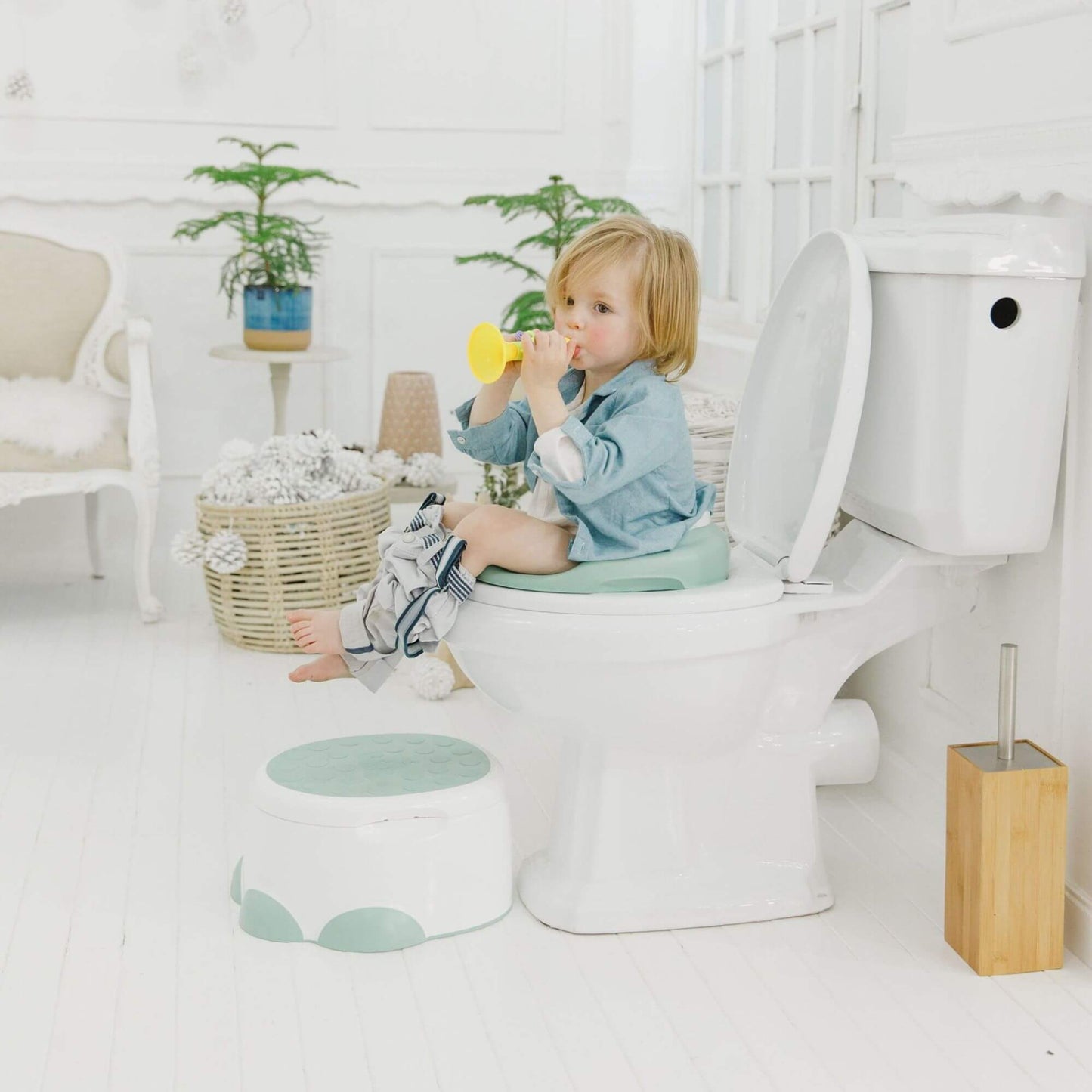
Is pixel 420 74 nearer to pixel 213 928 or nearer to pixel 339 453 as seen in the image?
pixel 339 453

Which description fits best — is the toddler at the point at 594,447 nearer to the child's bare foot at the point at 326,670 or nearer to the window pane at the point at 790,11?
the child's bare foot at the point at 326,670

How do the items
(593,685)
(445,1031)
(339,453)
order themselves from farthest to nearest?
(339,453) → (593,685) → (445,1031)

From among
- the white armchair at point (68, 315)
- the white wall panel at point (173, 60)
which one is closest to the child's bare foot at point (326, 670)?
the white armchair at point (68, 315)

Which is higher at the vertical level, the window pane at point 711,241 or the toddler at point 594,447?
the window pane at point 711,241

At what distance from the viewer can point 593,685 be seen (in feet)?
5.07

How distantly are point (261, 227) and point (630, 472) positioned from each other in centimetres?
186

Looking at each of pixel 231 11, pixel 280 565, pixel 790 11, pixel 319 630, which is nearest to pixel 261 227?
pixel 231 11

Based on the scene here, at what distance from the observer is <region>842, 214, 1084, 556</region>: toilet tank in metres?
1.50

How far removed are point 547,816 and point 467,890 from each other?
1.18ft

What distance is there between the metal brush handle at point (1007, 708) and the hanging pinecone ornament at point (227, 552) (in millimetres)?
1588

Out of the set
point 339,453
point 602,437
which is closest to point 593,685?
point 602,437

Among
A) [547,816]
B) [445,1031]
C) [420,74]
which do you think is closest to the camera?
[445,1031]

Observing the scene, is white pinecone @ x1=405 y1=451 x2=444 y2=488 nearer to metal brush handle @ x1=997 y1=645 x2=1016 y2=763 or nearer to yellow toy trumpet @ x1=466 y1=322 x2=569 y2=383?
yellow toy trumpet @ x1=466 y1=322 x2=569 y2=383

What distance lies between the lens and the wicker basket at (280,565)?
2.72 metres
